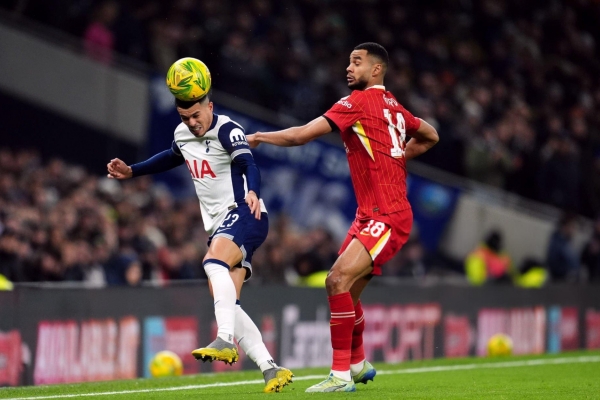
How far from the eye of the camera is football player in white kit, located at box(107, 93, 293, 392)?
7.02 m

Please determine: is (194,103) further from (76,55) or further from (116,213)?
(76,55)

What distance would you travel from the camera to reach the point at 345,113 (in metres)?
7.30

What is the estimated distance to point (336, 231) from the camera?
622 inches

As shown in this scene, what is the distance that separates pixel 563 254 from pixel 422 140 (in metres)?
9.29

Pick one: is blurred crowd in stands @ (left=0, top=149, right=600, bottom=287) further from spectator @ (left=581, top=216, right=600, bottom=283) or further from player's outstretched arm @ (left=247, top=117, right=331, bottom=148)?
player's outstretched arm @ (left=247, top=117, right=331, bottom=148)

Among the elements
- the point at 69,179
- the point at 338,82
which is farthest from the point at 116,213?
the point at 338,82

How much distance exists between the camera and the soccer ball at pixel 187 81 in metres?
7.14

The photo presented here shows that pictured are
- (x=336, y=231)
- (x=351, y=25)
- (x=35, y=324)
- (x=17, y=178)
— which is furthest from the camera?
(x=351, y=25)

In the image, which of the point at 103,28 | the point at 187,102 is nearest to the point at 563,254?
the point at 103,28

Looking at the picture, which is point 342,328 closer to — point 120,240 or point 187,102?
point 187,102

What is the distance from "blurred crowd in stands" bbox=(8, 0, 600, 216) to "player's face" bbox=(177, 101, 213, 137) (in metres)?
7.48

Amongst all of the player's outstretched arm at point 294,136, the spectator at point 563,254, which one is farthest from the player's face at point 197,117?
the spectator at point 563,254

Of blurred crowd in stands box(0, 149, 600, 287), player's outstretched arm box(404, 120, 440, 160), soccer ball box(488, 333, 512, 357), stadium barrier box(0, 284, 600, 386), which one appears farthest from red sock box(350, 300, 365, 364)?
soccer ball box(488, 333, 512, 357)

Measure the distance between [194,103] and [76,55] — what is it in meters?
7.63
